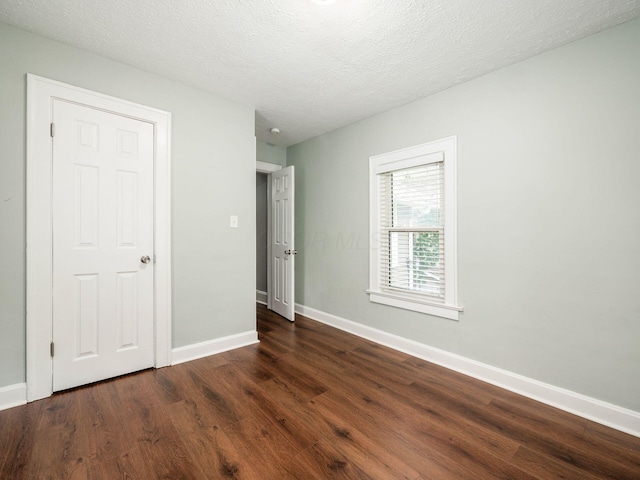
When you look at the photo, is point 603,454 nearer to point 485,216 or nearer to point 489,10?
point 485,216

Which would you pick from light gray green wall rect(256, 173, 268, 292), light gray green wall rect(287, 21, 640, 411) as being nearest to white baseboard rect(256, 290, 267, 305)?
light gray green wall rect(256, 173, 268, 292)

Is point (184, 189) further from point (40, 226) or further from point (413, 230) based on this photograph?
point (413, 230)

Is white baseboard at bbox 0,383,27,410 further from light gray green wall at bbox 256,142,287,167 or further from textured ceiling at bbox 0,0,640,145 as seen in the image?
light gray green wall at bbox 256,142,287,167

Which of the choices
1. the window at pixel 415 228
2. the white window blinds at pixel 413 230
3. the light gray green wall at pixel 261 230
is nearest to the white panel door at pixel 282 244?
the light gray green wall at pixel 261 230

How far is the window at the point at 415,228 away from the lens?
261 cm

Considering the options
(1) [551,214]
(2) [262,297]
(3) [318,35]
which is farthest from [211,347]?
(1) [551,214]

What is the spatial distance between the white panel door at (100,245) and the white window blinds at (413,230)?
7.63 feet

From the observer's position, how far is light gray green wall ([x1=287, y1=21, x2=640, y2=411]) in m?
1.80

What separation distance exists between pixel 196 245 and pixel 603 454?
10.5 feet

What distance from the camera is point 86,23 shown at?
6.17ft

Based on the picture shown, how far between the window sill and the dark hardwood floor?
1.68ft

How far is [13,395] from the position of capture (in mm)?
1908

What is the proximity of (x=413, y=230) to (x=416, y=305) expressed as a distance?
2.47ft

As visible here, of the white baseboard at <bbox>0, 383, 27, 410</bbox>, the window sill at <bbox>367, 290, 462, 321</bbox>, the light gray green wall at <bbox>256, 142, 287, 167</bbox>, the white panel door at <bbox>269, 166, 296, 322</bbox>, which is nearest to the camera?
the white baseboard at <bbox>0, 383, 27, 410</bbox>
